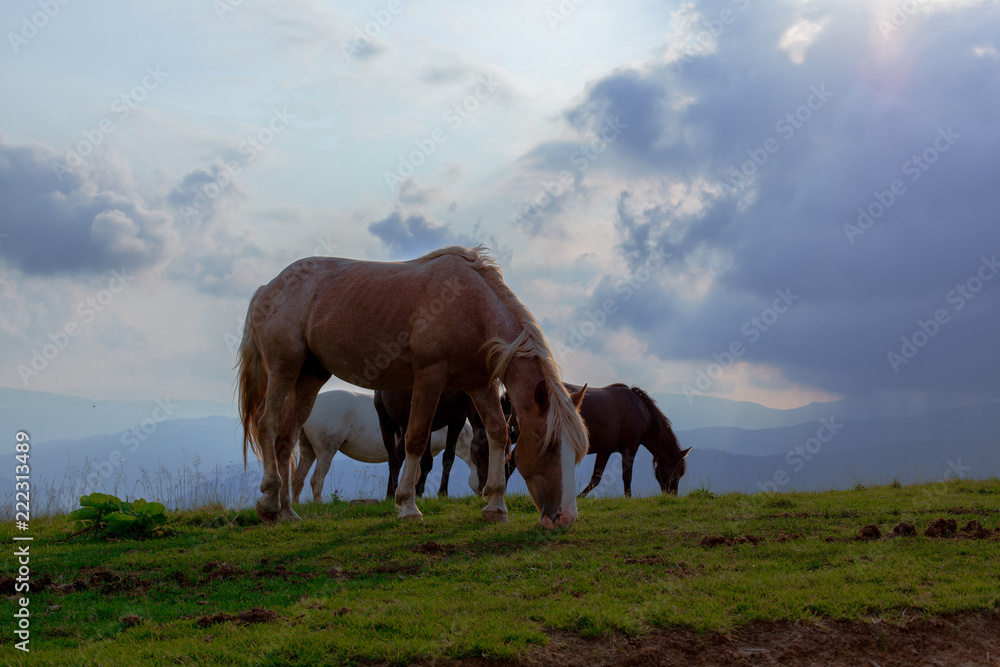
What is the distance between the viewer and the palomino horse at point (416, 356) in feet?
22.3

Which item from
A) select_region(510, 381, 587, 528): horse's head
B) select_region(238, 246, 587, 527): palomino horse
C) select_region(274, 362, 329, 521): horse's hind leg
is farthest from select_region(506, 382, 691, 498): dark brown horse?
select_region(510, 381, 587, 528): horse's head

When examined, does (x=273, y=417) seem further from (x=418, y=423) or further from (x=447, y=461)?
(x=447, y=461)

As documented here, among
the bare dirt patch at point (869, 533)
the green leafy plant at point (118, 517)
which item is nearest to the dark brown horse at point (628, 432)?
the bare dirt patch at point (869, 533)

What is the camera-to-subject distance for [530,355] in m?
7.05

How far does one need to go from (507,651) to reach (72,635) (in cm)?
258

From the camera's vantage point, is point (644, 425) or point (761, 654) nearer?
point (761, 654)

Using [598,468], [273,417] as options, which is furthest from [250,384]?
[598,468]

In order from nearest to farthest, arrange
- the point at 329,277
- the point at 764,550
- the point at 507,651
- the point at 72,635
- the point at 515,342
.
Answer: the point at 507,651, the point at 72,635, the point at 764,550, the point at 515,342, the point at 329,277

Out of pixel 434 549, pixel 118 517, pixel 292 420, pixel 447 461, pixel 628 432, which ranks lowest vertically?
pixel 434 549

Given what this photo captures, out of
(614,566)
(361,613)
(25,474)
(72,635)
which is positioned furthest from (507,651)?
(25,474)

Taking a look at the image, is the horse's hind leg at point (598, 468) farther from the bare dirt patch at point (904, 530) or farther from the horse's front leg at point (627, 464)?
the bare dirt patch at point (904, 530)

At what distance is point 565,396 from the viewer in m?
6.82

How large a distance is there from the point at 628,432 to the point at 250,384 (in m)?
6.71

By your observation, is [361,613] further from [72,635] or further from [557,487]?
[557,487]
